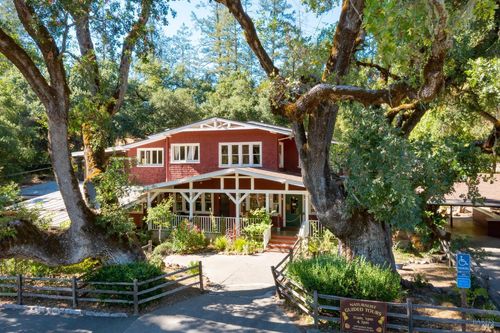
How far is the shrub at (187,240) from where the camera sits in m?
18.5

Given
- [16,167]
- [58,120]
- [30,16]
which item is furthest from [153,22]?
[16,167]

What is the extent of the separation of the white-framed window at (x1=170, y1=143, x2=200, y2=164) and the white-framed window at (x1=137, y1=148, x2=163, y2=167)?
1220 millimetres

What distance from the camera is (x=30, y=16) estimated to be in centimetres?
1041

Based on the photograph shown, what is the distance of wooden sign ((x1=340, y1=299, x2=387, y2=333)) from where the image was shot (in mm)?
8406

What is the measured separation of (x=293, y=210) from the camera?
929 inches

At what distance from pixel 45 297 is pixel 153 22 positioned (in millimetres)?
9707

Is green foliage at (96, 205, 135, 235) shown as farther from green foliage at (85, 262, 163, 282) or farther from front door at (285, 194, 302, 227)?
front door at (285, 194, 302, 227)

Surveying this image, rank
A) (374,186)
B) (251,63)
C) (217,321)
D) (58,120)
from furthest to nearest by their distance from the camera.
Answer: (251,63)
(58,120)
(217,321)
(374,186)

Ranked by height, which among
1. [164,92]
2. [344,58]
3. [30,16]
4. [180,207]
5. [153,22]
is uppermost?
[164,92]

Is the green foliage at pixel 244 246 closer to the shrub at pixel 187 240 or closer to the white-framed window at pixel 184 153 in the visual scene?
the shrub at pixel 187 240

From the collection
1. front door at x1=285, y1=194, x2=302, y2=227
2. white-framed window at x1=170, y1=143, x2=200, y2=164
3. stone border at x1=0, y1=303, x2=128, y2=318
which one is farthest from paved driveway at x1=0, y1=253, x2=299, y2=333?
white-framed window at x1=170, y1=143, x2=200, y2=164

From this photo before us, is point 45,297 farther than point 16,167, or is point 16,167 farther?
point 16,167

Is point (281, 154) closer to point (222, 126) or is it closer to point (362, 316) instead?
point (222, 126)

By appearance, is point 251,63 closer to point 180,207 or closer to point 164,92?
point 164,92
